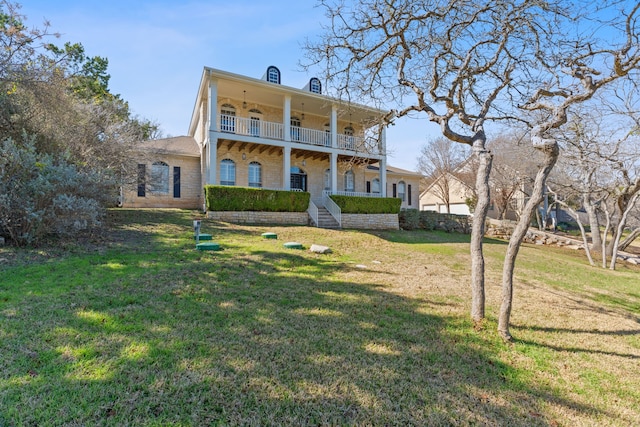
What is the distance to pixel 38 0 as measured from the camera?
7.11 metres

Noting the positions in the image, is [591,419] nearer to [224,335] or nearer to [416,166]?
[224,335]

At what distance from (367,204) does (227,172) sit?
8.00m

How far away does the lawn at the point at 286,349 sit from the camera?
228cm

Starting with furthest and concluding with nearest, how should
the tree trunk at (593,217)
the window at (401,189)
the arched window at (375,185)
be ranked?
the window at (401,189) → the arched window at (375,185) → the tree trunk at (593,217)

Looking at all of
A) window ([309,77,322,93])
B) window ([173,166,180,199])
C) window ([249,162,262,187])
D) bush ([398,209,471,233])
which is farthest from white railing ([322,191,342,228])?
window ([173,166,180,199])

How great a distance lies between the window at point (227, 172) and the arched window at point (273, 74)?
17.0ft

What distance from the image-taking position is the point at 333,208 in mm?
15867

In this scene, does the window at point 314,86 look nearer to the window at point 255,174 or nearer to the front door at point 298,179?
the front door at point 298,179

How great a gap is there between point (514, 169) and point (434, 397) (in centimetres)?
2272

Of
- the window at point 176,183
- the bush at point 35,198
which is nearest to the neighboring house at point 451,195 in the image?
the window at point 176,183

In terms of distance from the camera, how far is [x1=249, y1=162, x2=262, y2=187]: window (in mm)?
17750

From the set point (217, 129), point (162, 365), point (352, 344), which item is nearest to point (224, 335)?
point (162, 365)

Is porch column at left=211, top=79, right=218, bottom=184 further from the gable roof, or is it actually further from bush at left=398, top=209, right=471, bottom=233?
bush at left=398, top=209, right=471, bottom=233

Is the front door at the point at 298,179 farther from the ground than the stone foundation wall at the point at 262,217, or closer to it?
farther from the ground
